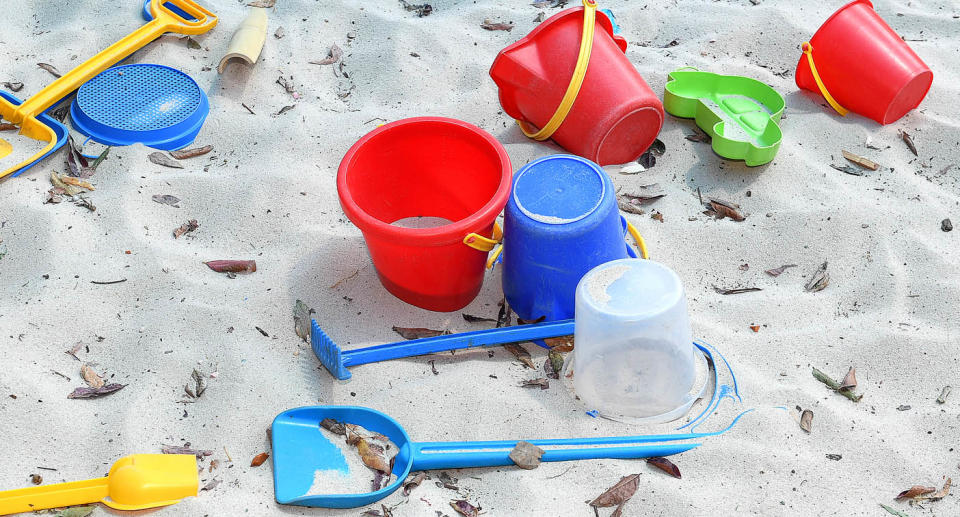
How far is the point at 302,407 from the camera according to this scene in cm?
163

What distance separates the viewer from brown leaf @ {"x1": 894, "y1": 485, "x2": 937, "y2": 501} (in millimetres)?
1526

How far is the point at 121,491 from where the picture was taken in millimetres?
1430

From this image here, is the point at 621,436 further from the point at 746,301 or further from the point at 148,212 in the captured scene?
the point at 148,212

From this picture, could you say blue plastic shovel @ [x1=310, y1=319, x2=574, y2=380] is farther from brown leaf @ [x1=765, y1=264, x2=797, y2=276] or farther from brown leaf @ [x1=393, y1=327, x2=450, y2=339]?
brown leaf @ [x1=765, y1=264, x2=797, y2=276]

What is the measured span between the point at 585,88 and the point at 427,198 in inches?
20.4

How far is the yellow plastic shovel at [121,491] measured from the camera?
142cm

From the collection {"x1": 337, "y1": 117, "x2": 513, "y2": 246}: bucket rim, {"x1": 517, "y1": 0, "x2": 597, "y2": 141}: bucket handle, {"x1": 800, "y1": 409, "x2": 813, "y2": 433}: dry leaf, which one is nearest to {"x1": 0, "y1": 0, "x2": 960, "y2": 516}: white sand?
{"x1": 800, "y1": 409, "x2": 813, "y2": 433}: dry leaf

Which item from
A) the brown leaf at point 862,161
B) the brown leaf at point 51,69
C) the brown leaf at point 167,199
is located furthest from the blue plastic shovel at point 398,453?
the brown leaf at point 51,69

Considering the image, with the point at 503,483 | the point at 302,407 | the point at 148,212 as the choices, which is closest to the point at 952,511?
the point at 503,483

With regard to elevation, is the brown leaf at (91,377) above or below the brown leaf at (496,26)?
below

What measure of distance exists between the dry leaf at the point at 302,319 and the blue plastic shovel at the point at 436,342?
0.10 feet

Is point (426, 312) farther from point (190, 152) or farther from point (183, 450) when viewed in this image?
point (190, 152)

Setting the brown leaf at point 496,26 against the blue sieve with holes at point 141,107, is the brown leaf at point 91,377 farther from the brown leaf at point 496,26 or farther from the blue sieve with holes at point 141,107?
the brown leaf at point 496,26

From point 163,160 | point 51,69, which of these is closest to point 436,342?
point 163,160
